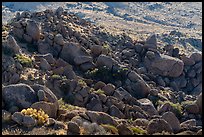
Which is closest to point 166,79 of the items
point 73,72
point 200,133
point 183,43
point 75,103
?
point 73,72

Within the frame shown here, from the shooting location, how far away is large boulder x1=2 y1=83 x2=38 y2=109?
93.7ft

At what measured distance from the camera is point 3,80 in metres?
35.4

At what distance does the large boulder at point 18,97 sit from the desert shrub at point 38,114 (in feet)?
7.73

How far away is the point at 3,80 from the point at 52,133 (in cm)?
1300

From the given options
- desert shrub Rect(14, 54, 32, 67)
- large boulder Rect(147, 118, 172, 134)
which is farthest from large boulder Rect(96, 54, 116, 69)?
large boulder Rect(147, 118, 172, 134)

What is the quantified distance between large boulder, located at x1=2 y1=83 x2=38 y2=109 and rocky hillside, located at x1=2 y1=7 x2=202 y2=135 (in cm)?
7

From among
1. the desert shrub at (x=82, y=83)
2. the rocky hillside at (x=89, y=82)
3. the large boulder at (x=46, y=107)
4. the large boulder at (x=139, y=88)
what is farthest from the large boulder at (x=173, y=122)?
the large boulder at (x=139, y=88)

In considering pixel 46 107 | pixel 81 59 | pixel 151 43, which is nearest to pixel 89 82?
pixel 81 59

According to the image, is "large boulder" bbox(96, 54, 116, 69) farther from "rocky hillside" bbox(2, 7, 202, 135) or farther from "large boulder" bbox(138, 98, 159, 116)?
"large boulder" bbox(138, 98, 159, 116)

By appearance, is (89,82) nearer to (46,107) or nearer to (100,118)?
(46,107)

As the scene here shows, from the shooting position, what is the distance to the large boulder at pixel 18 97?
28547mm

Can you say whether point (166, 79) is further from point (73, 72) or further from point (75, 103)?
point (75, 103)

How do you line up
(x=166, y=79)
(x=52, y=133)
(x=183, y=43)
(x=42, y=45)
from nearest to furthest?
(x=52, y=133), (x=42, y=45), (x=166, y=79), (x=183, y=43)

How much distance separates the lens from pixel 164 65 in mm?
47406
